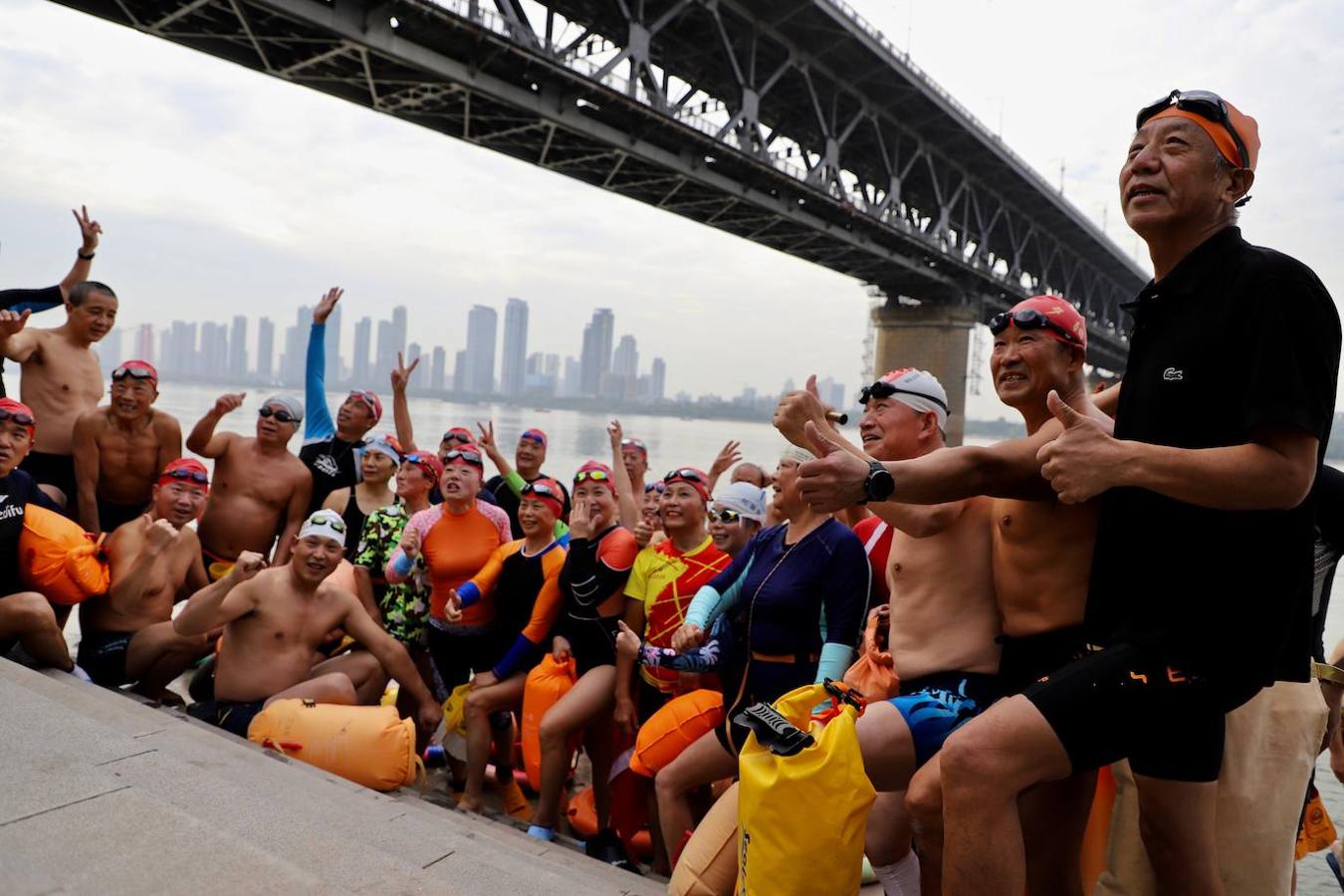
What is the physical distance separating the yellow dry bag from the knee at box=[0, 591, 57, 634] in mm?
4183

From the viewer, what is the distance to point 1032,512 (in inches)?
88.2

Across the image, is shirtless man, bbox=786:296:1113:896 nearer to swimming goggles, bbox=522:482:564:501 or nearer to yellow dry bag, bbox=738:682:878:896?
yellow dry bag, bbox=738:682:878:896

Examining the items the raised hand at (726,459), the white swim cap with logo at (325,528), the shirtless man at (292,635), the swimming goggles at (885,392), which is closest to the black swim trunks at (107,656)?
the shirtless man at (292,635)

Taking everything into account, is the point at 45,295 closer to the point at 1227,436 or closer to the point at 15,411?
the point at 15,411

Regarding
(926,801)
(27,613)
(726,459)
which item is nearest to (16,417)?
(27,613)

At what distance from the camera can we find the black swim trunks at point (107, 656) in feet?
16.4

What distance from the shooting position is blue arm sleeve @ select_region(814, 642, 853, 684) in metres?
3.08

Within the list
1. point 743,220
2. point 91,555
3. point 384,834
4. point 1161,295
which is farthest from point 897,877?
point 743,220

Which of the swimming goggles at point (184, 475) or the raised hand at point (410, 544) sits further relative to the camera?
the swimming goggles at point (184, 475)

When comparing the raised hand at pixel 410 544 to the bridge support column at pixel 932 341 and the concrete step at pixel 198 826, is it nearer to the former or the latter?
the concrete step at pixel 198 826

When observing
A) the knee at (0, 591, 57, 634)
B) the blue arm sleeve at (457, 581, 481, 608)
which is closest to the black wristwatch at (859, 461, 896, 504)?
the blue arm sleeve at (457, 581, 481, 608)

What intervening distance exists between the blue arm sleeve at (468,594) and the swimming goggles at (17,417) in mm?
2659

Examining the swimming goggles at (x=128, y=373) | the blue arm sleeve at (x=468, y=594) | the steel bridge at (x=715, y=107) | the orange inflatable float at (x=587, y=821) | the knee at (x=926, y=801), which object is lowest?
the orange inflatable float at (x=587, y=821)

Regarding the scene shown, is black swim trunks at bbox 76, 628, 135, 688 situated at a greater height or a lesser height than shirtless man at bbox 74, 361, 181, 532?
lesser
